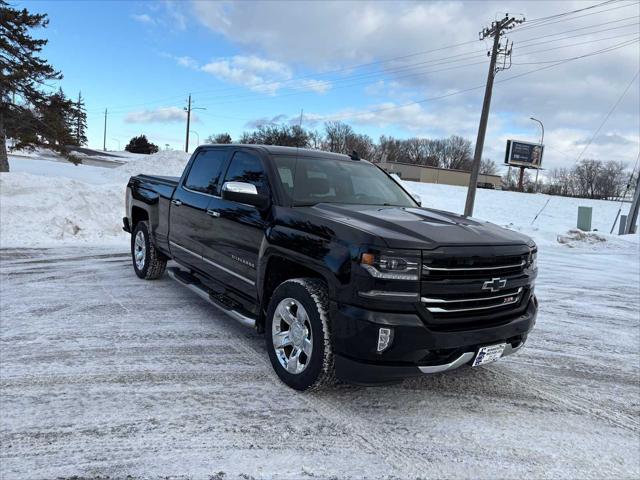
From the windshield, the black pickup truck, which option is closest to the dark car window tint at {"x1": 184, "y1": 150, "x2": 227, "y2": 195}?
the black pickup truck

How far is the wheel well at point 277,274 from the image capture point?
3.74 meters

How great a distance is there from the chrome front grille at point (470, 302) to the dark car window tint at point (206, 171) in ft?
9.23

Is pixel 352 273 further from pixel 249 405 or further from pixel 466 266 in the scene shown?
pixel 249 405

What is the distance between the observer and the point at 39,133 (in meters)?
19.8

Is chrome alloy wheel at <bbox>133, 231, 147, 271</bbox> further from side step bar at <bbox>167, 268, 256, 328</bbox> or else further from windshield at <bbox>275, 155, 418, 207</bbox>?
windshield at <bbox>275, 155, 418, 207</bbox>

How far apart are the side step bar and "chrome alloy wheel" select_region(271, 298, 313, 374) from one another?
1.28 feet

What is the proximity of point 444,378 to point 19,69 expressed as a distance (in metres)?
21.0

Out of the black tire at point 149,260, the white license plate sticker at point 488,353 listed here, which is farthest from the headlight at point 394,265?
the black tire at point 149,260

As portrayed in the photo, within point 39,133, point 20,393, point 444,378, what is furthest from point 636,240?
point 39,133

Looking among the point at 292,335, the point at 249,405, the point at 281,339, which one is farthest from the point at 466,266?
the point at 249,405

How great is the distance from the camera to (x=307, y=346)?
3441 millimetres

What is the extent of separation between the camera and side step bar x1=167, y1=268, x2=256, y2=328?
409cm

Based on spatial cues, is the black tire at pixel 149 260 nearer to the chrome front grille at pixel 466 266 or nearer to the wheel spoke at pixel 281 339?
the wheel spoke at pixel 281 339

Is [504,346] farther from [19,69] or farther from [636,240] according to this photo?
[19,69]
